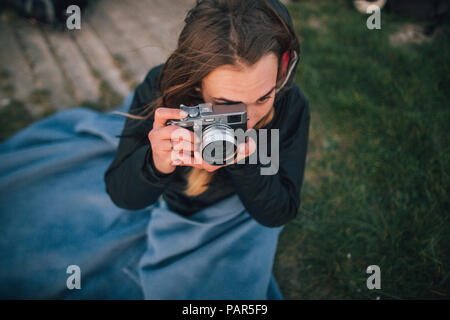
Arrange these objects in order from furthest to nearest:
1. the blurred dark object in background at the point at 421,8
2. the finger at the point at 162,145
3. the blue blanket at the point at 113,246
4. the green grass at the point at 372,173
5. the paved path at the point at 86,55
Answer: the blurred dark object in background at the point at 421,8 < the paved path at the point at 86,55 < the green grass at the point at 372,173 < the blue blanket at the point at 113,246 < the finger at the point at 162,145

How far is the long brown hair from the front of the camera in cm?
98

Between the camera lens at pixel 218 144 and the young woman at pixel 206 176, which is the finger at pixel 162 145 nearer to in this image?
the young woman at pixel 206 176

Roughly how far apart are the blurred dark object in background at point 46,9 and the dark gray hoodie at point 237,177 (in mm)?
2335

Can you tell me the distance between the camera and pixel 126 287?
1451 mm

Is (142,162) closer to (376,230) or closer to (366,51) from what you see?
(376,230)

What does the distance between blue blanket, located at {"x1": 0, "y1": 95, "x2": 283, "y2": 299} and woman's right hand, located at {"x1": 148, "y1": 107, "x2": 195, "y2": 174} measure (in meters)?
0.51

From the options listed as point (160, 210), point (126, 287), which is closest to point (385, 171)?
point (160, 210)

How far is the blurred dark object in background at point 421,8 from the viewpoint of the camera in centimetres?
278

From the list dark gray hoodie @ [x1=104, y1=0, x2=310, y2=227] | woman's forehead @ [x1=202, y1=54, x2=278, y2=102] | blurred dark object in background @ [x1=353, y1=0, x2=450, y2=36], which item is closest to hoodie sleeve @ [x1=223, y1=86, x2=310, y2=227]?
dark gray hoodie @ [x1=104, y1=0, x2=310, y2=227]

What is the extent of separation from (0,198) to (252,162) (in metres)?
1.50

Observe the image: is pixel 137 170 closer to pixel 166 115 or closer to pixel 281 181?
pixel 166 115

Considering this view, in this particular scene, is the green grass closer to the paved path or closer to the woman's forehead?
the woman's forehead

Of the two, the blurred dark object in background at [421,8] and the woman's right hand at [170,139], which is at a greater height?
the blurred dark object in background at [421,8]

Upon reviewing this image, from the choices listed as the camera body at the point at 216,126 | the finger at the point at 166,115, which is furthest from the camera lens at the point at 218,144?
the finger at the point at 166,115
